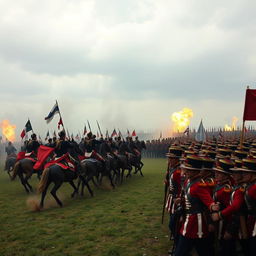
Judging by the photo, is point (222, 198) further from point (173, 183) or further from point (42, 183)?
point (42, 183)

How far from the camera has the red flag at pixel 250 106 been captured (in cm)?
834

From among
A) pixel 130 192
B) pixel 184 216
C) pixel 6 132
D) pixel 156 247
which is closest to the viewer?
pixel 184 216

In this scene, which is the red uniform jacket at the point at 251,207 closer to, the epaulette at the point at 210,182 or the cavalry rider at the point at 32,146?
the epaulette at the point at 210,182

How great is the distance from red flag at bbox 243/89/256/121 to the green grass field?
13.0ft

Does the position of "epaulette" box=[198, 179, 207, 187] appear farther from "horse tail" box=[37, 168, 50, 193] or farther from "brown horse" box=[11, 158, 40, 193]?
"brown horse" box=[11, 158, 40, 193]

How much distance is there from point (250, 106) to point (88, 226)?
19.4 feet

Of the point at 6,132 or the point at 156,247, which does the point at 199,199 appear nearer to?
the point at 156,247

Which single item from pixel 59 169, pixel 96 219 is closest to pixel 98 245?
pixel 96 219

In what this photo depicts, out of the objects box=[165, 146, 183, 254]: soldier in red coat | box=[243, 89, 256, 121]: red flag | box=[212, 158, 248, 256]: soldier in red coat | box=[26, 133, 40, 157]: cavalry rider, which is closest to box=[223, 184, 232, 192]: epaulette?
box=[212, 158, 248, 256]: soldier in red coat

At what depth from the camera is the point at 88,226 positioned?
8.84 m

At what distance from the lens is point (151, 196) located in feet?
42.3

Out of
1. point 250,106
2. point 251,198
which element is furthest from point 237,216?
point 250,106

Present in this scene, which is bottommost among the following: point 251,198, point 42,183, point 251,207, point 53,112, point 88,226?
point 88,226

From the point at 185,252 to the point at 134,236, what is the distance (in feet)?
11.1
